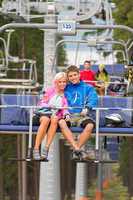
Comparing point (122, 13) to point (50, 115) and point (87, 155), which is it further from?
point (50, 115)

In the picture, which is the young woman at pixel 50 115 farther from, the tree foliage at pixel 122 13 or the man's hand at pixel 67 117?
the tree foliage at pixel 122 13

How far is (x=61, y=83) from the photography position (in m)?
13.1

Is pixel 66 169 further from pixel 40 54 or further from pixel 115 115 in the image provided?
pixel 115 115

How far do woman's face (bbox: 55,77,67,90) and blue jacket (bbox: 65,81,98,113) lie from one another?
0.12 meters

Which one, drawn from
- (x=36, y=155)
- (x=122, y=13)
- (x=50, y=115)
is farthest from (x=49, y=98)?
(x=122, y=13)

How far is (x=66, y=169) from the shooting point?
28.2m

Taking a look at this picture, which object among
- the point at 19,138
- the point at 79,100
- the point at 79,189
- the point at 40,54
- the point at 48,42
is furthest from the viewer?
the point at 40,54

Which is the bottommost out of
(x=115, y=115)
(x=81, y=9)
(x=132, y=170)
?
(x=132, y=170)

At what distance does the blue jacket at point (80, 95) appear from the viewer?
13266 mm

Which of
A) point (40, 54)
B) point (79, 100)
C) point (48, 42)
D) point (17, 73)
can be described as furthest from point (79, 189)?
point (40, 54)

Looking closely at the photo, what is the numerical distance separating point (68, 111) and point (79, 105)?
0.52ft

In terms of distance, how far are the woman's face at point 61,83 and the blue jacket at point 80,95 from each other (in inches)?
4.6

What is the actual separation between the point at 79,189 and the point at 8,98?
5603 millimetres

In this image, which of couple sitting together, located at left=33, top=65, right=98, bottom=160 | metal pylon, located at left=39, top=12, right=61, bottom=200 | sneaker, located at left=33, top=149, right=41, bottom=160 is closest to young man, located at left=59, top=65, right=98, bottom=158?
couple sitting together, located at left=33, top=65, right=98, bottom=160
